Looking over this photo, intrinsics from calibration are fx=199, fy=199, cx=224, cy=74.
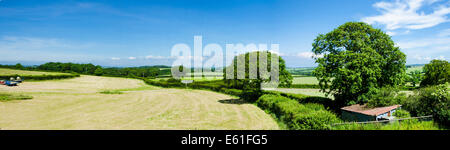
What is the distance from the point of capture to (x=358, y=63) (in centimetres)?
2166

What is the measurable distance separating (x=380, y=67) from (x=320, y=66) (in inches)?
250

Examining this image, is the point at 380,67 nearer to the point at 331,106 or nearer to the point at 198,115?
the point at 331,106

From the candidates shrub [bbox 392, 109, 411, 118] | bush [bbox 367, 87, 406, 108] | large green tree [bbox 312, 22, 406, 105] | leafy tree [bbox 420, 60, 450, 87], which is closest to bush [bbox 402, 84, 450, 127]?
bush [bbox 367, 87, 406, 108]

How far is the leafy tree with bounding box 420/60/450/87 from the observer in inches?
1772

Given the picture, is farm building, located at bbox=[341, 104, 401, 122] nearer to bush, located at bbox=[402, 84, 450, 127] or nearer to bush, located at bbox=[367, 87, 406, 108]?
bush, located at bbox=[367, 87, 406, 108]

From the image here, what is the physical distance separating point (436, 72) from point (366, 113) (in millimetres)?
47261

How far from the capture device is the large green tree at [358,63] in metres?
21.6

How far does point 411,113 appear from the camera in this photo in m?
18.5

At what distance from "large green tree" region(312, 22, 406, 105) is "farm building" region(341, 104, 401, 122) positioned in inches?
71.8

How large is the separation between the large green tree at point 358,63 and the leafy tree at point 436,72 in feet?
112

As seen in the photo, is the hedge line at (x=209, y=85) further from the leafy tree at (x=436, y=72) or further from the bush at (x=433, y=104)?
the leafy tree at (x=436, y=72)

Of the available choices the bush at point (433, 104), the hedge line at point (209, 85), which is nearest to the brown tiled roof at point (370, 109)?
the bush at point (433, 104)
